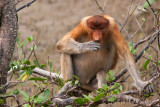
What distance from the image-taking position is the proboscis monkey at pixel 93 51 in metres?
4.05

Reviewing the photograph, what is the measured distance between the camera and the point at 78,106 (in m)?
2.95

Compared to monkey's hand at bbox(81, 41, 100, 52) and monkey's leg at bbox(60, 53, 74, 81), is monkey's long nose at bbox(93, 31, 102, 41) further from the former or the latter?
monkey's leg at bbox(60, 53, 74, 81)

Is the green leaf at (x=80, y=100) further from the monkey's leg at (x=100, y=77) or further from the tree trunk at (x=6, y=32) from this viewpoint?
the monkey's leg at (x=100, y=77)

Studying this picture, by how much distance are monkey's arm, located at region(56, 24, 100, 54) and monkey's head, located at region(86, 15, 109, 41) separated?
105mm

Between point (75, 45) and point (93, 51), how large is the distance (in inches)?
13.7

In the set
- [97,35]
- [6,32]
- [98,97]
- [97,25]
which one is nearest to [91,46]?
[97,35]

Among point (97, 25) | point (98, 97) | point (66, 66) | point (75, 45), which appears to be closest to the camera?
point (98, 97)

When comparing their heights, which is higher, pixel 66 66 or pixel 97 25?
pixel 97 25

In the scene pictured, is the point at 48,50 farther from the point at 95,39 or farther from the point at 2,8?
the point at 2,8

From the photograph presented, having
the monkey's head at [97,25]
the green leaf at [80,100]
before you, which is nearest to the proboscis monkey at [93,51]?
the monkey's head at [97,25]

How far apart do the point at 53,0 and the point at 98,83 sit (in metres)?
5.82

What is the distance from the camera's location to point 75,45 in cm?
421

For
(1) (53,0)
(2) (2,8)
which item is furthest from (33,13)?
(2) (2,8)

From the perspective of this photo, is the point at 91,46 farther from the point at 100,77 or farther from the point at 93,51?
the point at 100,77
